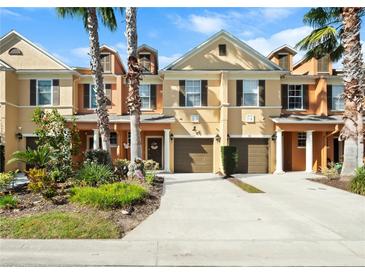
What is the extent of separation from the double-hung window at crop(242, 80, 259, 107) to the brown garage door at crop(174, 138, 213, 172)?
3.28m

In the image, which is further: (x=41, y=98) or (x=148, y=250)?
(x=41, y=98)

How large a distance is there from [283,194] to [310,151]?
9.51 metres

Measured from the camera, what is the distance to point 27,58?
2109 cm

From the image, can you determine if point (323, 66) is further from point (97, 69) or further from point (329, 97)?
point (97, 69)

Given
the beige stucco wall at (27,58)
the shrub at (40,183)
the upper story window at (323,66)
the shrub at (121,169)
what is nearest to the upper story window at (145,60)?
the beige stucco wall at (27,58)

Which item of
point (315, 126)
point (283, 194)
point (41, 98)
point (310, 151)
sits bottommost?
point (283, 194)

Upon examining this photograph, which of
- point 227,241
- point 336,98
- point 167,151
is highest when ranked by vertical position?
point 336,98

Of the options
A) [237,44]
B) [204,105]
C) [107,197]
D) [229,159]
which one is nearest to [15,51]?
[204,105]

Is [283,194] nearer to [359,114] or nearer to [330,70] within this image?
[359,114]

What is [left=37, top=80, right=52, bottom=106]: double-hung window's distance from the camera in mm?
21016

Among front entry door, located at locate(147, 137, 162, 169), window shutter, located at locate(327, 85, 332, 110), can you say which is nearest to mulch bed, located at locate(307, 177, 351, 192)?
window shutter, located at locate(327, 85, 332, 110)

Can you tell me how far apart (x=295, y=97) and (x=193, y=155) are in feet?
25.0

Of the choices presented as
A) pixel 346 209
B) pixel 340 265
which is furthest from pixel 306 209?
pixel 340 265

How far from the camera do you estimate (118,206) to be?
8141 millimetres
